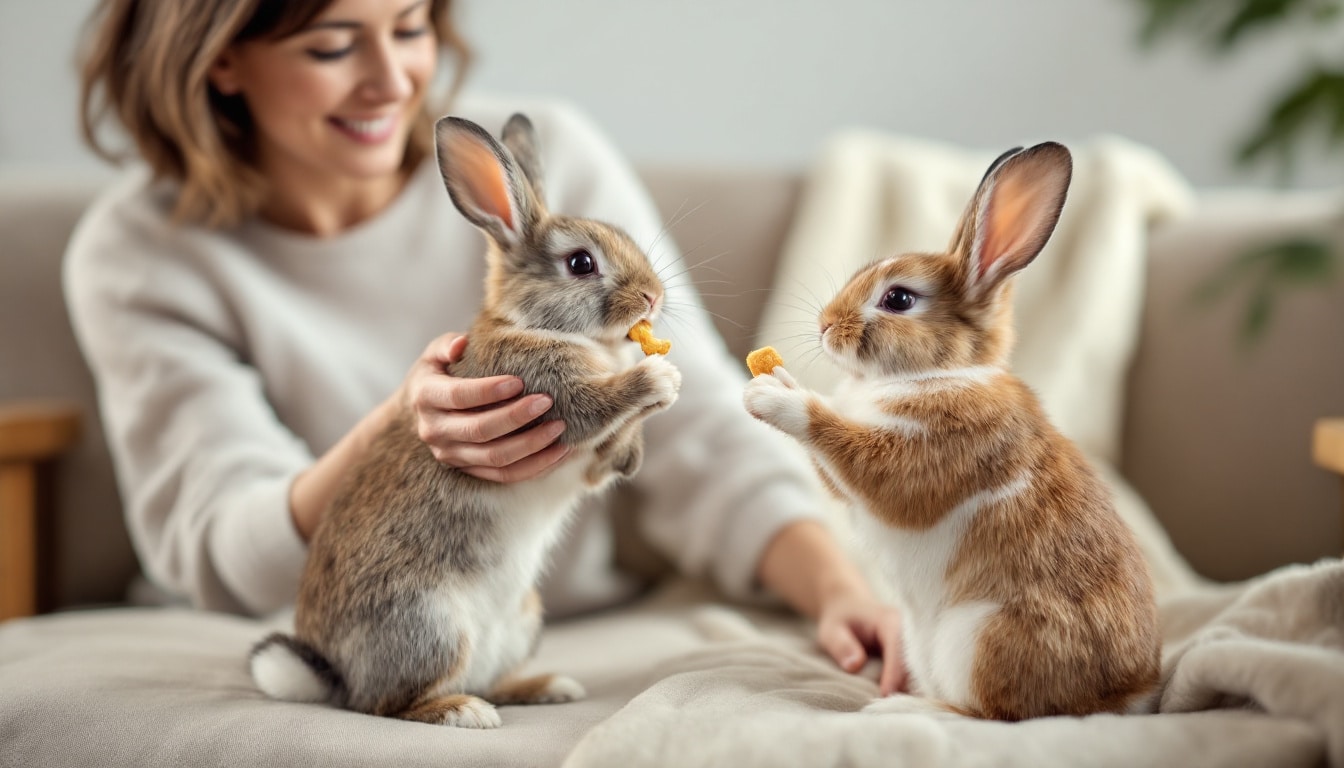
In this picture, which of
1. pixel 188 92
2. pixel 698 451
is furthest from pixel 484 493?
pixel 188 92

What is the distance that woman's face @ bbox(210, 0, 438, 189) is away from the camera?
1648 millimetres

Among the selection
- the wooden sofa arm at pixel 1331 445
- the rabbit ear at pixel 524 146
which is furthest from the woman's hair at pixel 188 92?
the wooden sofa arm at pixel 1331 445

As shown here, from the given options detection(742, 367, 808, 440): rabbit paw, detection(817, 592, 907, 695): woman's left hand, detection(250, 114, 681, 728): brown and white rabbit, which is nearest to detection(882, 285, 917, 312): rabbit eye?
detection(742, 367, 808, 440): rabbit paw

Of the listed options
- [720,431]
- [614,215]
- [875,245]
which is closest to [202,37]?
[614,215]

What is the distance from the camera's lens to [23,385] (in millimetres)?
2213

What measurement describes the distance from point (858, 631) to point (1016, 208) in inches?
27.6

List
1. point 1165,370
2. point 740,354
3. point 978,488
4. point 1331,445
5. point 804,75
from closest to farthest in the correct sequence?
1. point 978,488
2. point 1331,445
3. point 1165,370
4. point 740,354
5. point 804,75

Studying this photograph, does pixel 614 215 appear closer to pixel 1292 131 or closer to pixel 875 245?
pixel 875 245

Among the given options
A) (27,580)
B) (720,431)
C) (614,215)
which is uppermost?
(614,215)

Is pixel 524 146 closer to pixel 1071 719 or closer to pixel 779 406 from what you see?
pixel 779 406

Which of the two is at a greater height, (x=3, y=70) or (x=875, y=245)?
(x=3, y=70)

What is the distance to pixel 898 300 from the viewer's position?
110cm

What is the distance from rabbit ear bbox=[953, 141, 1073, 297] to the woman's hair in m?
1.11

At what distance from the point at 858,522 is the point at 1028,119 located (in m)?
2.17
